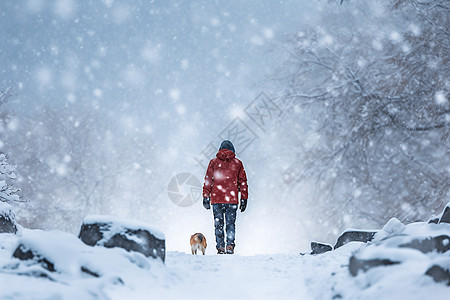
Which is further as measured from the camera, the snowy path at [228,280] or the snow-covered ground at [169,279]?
the snowy path at [228,280]

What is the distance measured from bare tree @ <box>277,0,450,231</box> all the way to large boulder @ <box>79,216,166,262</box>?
731cm

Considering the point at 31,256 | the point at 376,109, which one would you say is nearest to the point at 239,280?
the point at 31,256

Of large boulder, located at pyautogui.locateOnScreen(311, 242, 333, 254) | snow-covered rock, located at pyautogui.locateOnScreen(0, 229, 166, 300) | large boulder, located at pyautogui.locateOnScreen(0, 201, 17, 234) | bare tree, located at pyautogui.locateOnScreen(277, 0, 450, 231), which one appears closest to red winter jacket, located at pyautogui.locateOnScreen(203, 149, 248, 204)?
large boulder, located at pyautogui.locateOnScreen(311, 242, 333, 254)

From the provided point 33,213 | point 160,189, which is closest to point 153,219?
point 160,189

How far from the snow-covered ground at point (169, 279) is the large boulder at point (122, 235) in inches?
6.3

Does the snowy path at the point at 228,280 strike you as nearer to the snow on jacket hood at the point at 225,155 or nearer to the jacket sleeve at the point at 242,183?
the jacket sleeve at the point at 242,183

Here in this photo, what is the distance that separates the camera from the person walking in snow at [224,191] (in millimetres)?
8031

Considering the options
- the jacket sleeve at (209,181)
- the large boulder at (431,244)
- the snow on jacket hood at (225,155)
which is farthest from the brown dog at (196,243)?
the large boulder at (431,244)

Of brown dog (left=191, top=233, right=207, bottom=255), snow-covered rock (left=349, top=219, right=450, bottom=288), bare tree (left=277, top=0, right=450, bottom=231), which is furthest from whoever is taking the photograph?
bare tree (left=277, top=0, right=450, bottom=231)

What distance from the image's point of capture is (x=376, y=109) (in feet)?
35.2

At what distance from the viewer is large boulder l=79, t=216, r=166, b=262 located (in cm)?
452

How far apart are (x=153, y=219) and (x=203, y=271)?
2915 centimetres

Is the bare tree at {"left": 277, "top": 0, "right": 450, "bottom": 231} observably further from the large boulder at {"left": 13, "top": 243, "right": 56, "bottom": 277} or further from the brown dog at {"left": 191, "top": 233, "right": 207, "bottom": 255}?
the large boulder at {"left": 13, "top": 243, "right": 56, "bottom": 277}

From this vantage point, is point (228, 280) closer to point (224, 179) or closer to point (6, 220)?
point (224, 179)
